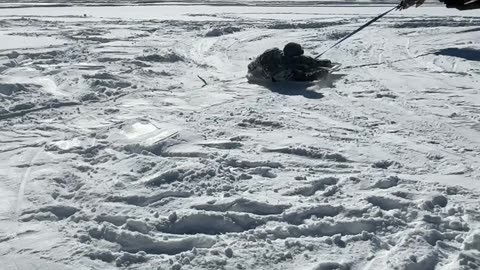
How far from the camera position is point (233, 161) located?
18.8 feet

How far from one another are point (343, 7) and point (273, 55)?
12.1 metres

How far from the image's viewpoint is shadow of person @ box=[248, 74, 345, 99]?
847 centimetres

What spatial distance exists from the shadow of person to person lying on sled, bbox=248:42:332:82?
88mm

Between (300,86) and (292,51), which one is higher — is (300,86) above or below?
below

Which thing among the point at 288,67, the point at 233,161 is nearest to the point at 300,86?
the point at 288,67

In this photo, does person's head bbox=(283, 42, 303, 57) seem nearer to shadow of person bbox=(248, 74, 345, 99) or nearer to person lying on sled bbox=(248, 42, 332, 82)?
person lying on sled bbox=(248, 42, 332, 82)

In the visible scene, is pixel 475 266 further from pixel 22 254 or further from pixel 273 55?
pixel 273 55

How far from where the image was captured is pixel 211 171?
5.44 metres

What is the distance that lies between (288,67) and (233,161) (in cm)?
379

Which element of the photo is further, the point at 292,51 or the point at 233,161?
the point at 292,51

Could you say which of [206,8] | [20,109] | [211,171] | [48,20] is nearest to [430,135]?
[211,171]

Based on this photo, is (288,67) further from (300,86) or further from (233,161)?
(233,161)

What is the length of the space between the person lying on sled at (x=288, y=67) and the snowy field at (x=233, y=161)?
29 cm

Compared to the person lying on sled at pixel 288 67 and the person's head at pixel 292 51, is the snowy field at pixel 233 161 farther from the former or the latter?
the person's head at pixel 292 51
